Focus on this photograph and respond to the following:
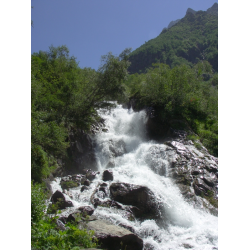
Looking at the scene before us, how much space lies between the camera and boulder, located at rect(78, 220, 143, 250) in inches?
334

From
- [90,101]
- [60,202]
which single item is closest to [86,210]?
[60,202]

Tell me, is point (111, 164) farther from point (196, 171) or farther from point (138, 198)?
point (196, 171)

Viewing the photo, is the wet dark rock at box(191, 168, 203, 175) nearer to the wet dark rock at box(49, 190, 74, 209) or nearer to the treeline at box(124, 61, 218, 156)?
the treeline at box(124, 61, 218, 156)

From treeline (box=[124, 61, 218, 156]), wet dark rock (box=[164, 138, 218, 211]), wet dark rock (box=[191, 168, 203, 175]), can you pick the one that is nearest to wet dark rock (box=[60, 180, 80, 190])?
wet dark rock (box=[164, 138, 218, 211])

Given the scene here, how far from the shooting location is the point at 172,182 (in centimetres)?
1540

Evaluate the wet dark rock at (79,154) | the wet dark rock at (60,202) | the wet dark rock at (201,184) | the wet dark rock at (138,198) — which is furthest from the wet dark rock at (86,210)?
the wet dark rock at (201,184)

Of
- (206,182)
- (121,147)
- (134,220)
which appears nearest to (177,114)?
(121,147)

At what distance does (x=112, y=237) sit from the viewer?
28.4ft

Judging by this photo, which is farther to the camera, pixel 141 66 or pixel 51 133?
pixel 141 66

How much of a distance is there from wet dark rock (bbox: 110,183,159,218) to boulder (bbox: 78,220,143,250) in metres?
3.24
